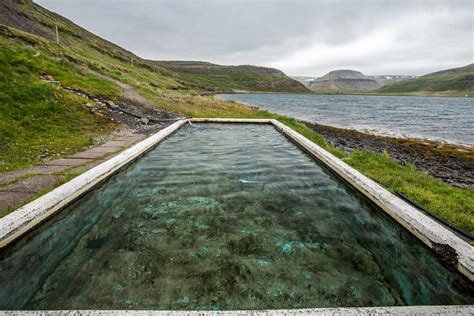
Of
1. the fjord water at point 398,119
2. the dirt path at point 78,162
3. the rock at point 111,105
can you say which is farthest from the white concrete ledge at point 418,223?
the fjord water at point 398,119

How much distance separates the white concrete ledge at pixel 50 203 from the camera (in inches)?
124

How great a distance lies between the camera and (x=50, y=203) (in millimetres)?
3824

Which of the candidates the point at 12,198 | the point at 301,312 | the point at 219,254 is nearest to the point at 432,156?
the point at 219,254

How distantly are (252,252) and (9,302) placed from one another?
8.70ft

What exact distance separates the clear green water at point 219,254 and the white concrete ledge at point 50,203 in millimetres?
157

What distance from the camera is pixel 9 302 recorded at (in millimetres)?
2502

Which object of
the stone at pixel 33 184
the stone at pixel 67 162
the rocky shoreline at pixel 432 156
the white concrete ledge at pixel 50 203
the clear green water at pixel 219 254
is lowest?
the rocky shoreline at pixel 432 156

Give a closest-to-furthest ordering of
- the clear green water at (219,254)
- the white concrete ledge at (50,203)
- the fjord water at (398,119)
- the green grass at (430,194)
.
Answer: the clear green water at (219,254) < the white concrete ledge at (50,203) < the green grass at (430,194) < the fjord water at (398,119)

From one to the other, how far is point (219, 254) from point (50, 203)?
9.09ft

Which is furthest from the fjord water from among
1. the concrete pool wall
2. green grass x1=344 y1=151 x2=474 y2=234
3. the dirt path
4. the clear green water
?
the dirt path

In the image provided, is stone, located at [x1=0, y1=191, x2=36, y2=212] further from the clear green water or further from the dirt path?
the clear green water

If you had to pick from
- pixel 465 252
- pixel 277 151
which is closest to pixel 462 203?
pixel 465 252

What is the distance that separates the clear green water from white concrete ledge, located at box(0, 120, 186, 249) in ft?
0.51

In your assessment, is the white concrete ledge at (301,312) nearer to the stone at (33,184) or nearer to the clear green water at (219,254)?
the clear green water at (219,254)
